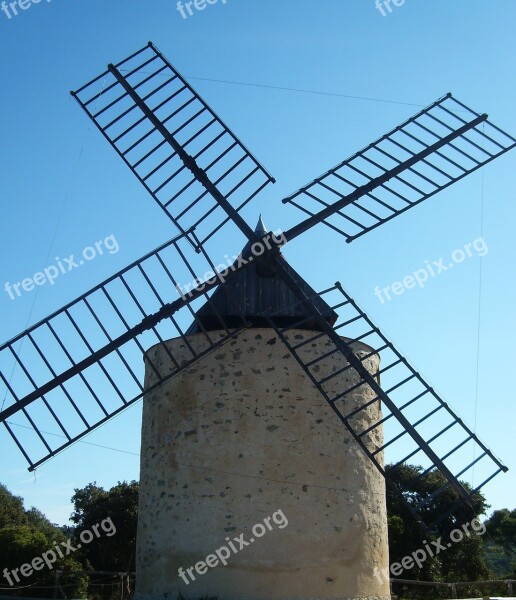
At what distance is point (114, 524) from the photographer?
17.6 m

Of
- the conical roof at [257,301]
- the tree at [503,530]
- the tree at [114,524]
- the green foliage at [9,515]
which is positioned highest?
the green foliage at [9,515]

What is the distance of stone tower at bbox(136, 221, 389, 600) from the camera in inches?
318

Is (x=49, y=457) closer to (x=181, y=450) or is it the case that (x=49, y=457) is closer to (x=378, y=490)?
(x=181, y=450)

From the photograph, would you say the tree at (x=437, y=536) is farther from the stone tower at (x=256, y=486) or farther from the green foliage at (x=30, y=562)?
the stone tower at (x=256, y=486)

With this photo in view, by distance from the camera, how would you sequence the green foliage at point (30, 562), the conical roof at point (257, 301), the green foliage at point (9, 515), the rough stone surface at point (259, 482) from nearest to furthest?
the rough stone surface at point (259, 482) → the conical roof at point (257, 301) → the green foliage at point (30, 562) → the green foliage at point (9, 515)

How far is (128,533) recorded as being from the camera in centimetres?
1755

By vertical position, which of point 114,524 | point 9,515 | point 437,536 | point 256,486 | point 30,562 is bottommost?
point 437,536

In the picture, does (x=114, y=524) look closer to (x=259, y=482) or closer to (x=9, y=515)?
(x=259, y=482)

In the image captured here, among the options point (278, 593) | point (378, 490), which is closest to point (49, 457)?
point (278, 593)

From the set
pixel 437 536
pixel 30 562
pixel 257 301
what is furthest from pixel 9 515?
pixel 257 301

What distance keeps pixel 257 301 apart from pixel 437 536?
12980 mm

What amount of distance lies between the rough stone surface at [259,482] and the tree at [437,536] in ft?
31.2

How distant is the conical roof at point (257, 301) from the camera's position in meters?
9.16

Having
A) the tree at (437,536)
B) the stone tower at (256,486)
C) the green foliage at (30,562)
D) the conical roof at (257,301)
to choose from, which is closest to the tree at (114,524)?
the green foliage at (30,562)
